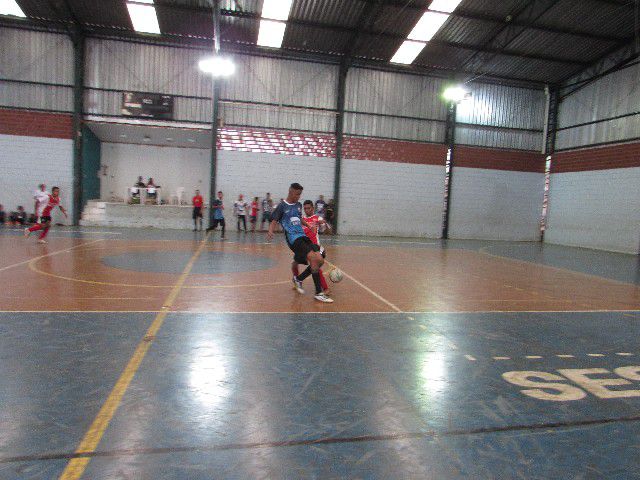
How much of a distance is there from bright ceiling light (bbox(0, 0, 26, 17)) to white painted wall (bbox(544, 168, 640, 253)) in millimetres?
31155

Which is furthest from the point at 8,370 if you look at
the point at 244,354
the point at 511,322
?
the point at 511,322

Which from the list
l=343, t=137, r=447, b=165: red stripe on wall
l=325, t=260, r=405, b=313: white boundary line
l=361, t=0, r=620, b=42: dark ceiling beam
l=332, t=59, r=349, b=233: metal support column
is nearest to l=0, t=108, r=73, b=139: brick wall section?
l=332, t=59, r=349, b=233: metal support column

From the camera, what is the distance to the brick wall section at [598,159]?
2232 cm

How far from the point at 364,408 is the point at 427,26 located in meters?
→ 22.0

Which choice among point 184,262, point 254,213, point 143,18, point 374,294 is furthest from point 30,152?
point 374,294

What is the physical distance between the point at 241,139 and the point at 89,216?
373 inches

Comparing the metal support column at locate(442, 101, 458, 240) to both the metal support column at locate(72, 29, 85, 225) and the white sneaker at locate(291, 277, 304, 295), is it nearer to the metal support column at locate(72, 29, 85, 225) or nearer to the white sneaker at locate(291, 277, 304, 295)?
the white sneaker at locate(291, 277, 304, 295)

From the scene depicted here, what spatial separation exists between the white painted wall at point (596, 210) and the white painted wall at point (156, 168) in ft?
72.9

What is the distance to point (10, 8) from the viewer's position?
21141mm

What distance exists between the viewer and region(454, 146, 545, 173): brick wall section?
26.8 metres

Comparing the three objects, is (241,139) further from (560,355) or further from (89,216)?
(560,355)

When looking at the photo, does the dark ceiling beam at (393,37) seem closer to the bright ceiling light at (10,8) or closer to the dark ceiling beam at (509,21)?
the dark ceiling beam at (509,21)

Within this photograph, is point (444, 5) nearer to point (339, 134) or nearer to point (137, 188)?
point (339, 134)

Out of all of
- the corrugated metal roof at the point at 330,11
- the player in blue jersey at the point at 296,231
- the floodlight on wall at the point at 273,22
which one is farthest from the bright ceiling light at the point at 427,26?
the player in blue jersey at the point at 296,231
